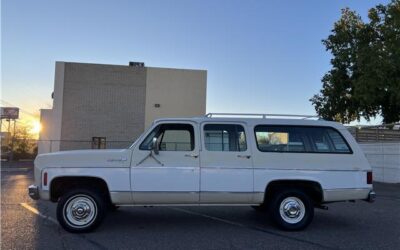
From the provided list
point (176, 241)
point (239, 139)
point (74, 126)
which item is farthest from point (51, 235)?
point (74, 126)

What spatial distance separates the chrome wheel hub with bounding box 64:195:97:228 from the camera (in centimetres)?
812

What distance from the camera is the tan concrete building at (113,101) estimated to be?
3397 centimetres

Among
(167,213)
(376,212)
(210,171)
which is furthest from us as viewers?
(376,212)

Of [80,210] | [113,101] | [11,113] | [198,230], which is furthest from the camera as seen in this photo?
[11,113]

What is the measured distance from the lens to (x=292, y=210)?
8648 mm

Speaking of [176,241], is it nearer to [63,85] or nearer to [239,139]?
[239,139]

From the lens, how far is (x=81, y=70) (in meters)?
34.3

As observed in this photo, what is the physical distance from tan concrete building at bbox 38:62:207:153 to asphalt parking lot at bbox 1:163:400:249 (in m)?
22.8

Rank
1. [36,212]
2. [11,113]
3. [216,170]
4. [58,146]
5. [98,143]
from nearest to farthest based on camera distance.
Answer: [216,170]
[36,212]
[58,146]
[98,143]
[11,113]

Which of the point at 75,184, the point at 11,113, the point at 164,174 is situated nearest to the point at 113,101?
the point at 11,113

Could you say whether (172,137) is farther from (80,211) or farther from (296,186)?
(296,186)

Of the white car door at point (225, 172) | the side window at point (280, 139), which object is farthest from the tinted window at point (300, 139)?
the white car door at point (225, 172)

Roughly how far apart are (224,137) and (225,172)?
0.67m

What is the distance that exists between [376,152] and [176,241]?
52.8 feet
